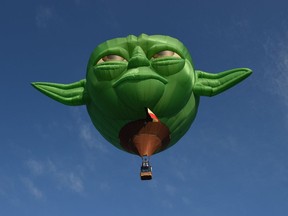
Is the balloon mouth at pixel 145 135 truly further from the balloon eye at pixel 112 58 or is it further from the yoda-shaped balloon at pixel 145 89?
the balloon eye at pixel 112 58

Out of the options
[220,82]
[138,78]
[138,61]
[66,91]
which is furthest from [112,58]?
[220,82]

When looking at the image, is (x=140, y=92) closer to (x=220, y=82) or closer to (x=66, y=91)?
(x=220, y=82)

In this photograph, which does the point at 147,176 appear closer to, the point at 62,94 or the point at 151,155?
the point at 151,155

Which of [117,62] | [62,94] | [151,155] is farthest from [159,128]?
[62,94]

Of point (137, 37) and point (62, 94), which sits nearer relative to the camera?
point (137, 37)

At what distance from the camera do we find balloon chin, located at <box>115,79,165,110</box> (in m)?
20.0

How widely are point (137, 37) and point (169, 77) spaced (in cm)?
235

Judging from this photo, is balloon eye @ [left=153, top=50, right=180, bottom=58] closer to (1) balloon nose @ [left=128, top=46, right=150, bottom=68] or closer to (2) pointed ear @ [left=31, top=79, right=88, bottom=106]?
(1) balloon nose @ [left=128, top=46, right=150, bottom=68]

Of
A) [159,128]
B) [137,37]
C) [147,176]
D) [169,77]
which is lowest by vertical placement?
[147,176]

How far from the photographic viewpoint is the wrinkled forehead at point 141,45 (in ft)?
69.4

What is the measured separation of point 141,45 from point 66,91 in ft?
14.1

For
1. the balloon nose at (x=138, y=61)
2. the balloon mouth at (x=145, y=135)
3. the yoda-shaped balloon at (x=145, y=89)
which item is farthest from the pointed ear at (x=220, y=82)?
the balloon nose at (x=138, y=61)

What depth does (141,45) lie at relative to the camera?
21234mm

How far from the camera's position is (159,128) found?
21.3 metres
